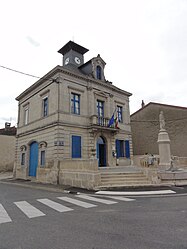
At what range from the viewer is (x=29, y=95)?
19766 millimetres

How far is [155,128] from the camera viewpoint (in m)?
22.9

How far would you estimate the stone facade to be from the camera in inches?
802

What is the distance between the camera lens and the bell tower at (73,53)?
2089 centimetres

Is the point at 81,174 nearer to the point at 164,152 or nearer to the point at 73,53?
the point at 164,152

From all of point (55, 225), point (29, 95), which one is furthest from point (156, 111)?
point (55, 225)

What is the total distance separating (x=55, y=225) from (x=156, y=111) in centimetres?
2101

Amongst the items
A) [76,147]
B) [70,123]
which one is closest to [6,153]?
[76,147]

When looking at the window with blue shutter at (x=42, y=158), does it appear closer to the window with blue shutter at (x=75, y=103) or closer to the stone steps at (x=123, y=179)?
the window with blue shutter at (x=75, y=103)

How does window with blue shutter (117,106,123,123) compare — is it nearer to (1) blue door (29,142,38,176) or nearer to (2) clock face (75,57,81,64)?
(2) clock face (75,57,81,64)

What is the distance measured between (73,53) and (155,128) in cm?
1312

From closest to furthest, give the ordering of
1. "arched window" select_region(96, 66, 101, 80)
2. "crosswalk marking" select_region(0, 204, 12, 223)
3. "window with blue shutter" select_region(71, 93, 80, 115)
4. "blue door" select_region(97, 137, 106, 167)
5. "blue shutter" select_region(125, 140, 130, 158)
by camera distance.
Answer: "crosswalk marking" select_region(0, 204, 12, 223) → "window with blue shutter" select_region(71, 93, 80, 115) → "blue door" select_region(97, 137, 106, 167) → "arched window" select_region(96, 66, 101, 80) → "blue shutter" select_region(125, 140, 130, 158)

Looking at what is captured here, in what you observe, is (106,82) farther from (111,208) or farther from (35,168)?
(111,208)

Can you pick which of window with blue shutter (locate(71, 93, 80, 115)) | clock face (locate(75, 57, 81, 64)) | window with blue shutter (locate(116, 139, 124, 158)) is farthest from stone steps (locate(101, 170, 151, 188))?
clock face (locate(75, 57, 81, 64))

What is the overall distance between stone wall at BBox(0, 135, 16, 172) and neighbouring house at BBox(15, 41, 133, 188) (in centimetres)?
708
